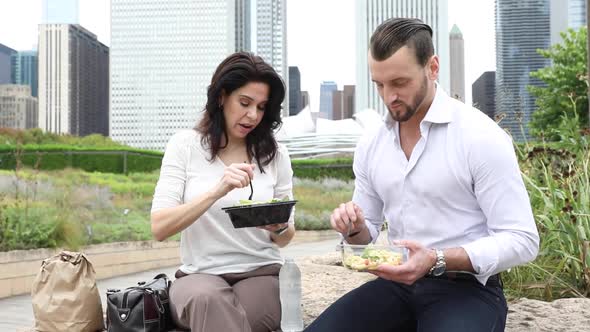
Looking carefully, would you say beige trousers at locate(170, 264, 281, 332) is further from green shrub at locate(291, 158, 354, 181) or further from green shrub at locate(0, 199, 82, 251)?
green shrub at locate(291, 158, 354, 181)

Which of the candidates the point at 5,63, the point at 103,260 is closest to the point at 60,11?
the point at 5,63

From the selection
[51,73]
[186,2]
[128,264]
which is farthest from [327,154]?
[51,73]

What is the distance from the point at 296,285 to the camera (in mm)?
2615

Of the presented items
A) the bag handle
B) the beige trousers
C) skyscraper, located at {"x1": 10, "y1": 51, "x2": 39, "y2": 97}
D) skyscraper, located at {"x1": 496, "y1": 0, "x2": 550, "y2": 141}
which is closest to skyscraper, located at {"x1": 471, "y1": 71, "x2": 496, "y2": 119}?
the beige trousers

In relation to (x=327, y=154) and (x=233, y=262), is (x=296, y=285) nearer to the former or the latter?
(x=233, y=262)

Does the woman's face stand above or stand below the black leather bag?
above

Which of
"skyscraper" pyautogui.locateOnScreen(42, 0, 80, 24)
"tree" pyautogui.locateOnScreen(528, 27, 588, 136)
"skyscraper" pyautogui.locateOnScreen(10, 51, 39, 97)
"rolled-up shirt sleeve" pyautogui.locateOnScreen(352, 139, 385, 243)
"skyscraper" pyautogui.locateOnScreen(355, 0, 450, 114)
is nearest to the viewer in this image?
"rolled-up shirt sleeve" pyautogui.locateOnScreen(352, 139, 385, 243)

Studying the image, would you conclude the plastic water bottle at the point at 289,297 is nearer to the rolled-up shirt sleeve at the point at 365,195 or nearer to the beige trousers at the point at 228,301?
the beige trousers at the point at 228,301

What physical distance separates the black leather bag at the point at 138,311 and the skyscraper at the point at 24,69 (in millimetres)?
180036

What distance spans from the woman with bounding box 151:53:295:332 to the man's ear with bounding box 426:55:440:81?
742mm

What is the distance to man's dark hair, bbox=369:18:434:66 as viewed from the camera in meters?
1.85

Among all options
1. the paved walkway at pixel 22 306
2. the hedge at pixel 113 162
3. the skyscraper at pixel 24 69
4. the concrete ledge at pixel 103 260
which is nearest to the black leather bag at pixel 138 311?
the paved walkway at pixel 22 306

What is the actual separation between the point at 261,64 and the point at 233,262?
78cm

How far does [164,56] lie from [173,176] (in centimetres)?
13967
